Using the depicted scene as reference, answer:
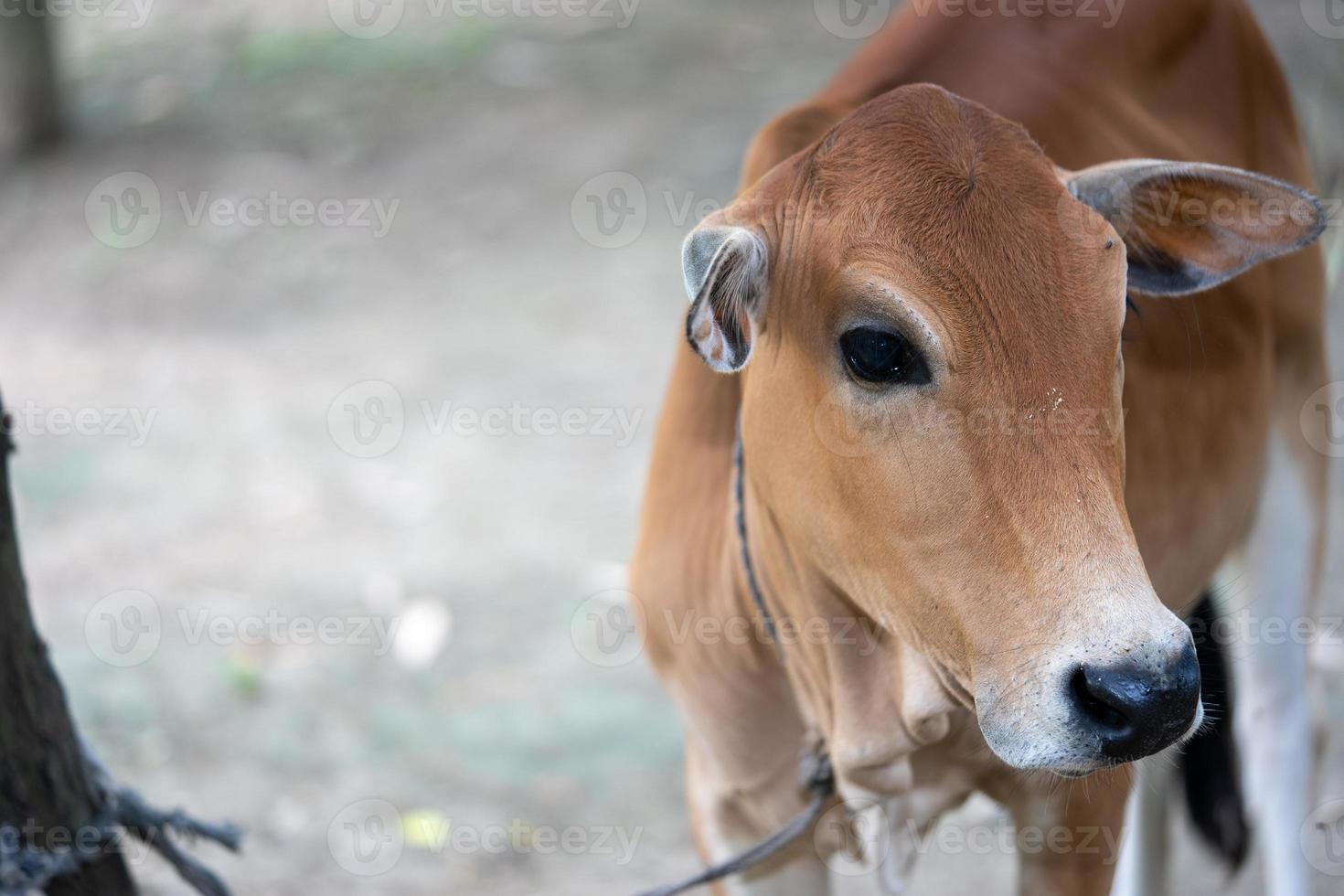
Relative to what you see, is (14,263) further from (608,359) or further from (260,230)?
(608,359)

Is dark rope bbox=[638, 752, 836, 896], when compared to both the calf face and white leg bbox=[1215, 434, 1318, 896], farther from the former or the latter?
white leg bbox=[1215, 434, 1318, 896]

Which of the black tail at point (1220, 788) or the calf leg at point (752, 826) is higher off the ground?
the calf leg at point (752, 826)

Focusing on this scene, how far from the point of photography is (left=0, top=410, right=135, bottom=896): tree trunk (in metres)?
1.96

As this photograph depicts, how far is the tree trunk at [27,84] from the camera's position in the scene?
25.7 ft

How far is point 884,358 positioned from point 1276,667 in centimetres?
195

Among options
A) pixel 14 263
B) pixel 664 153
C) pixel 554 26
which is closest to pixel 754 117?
pixel 664 153

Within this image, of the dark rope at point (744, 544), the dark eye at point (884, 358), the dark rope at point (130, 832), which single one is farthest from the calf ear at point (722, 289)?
the dark rope at point (130, 832)

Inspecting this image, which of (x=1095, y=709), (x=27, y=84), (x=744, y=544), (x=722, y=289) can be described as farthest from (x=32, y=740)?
(x=27, y=84)

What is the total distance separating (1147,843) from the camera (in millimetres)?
3279

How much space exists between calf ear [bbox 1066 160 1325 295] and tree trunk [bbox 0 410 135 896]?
1536 mm

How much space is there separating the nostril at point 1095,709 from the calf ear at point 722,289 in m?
0.54

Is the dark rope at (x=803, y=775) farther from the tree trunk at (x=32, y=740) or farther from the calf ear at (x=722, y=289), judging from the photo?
the tree trunk at (x=32, y=740)

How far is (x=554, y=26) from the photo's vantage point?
9430 mm

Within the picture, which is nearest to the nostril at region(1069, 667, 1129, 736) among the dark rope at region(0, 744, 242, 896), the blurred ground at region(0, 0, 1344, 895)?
the dark rope at region(0, 744, 242, 896)
